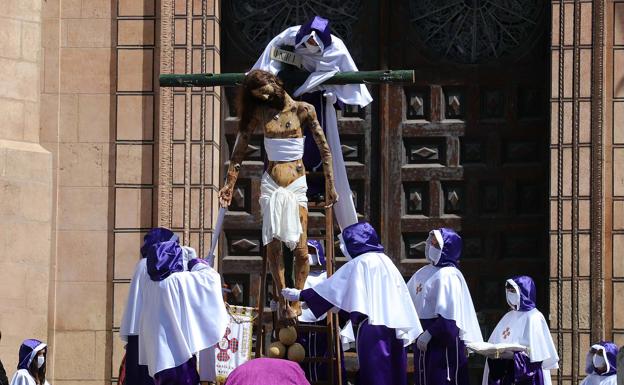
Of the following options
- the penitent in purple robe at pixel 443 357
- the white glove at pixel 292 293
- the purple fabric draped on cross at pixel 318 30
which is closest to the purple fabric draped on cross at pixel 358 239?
the white glove at pixel 292 293

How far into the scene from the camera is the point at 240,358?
14852mm

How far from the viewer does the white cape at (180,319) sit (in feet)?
42.4

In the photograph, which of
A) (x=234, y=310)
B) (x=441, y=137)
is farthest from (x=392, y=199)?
(x=234, y=310)

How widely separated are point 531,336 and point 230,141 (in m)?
3.88

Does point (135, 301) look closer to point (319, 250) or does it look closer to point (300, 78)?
point (319, 250)

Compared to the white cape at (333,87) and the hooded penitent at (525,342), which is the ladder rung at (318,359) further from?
the hooded penitent at (525,342)

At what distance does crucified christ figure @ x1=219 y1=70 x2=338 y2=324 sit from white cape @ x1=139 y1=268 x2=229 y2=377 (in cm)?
51

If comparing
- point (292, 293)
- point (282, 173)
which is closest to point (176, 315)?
point (292, 293)

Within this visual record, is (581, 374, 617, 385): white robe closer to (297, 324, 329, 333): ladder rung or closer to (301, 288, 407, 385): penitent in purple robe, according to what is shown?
(301, 288, 407, 385): penitent in purple robe

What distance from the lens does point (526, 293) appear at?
14.3 metres

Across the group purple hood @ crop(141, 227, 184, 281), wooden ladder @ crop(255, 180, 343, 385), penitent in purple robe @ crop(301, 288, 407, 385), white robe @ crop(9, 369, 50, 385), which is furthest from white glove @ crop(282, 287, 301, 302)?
white robe @ crop(9, 369, 50, 385)

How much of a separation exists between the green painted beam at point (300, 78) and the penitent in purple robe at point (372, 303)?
1.07 meters

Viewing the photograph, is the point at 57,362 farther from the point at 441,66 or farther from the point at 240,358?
the point at 441,66

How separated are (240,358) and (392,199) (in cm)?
249
